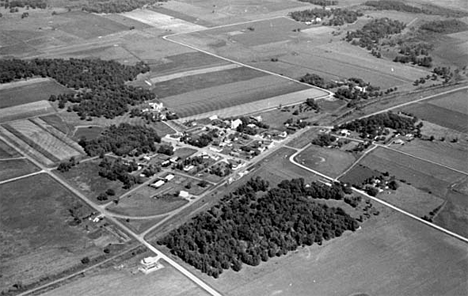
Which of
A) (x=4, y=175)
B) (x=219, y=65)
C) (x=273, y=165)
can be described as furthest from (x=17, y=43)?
(x=273, y=165)

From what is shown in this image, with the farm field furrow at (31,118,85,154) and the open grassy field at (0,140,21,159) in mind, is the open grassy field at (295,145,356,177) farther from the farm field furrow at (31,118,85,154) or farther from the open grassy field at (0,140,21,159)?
the open grassy field at (0,140,21,159)

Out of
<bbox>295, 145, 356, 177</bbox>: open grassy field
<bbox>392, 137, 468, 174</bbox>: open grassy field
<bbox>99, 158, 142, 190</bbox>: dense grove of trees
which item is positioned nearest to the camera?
<bbox>99, 158, 142, 190</bbox>: dense grove of trees

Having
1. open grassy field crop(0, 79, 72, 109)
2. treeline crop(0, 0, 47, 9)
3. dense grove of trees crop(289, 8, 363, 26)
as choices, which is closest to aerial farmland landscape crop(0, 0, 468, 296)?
open grassy field crop(0, 79, 72, 109)

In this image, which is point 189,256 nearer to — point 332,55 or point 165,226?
point 165,226

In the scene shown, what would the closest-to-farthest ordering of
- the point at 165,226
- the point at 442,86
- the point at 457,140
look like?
the point at 165,226, the point at 457,140, the point at 442,86

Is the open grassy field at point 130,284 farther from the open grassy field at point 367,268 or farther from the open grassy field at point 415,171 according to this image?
the open grassy field at point 415,171

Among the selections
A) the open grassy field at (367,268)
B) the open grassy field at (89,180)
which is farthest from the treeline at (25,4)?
the open grassy field at (367,268)

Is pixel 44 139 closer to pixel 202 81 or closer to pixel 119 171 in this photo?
pixel 119 171
